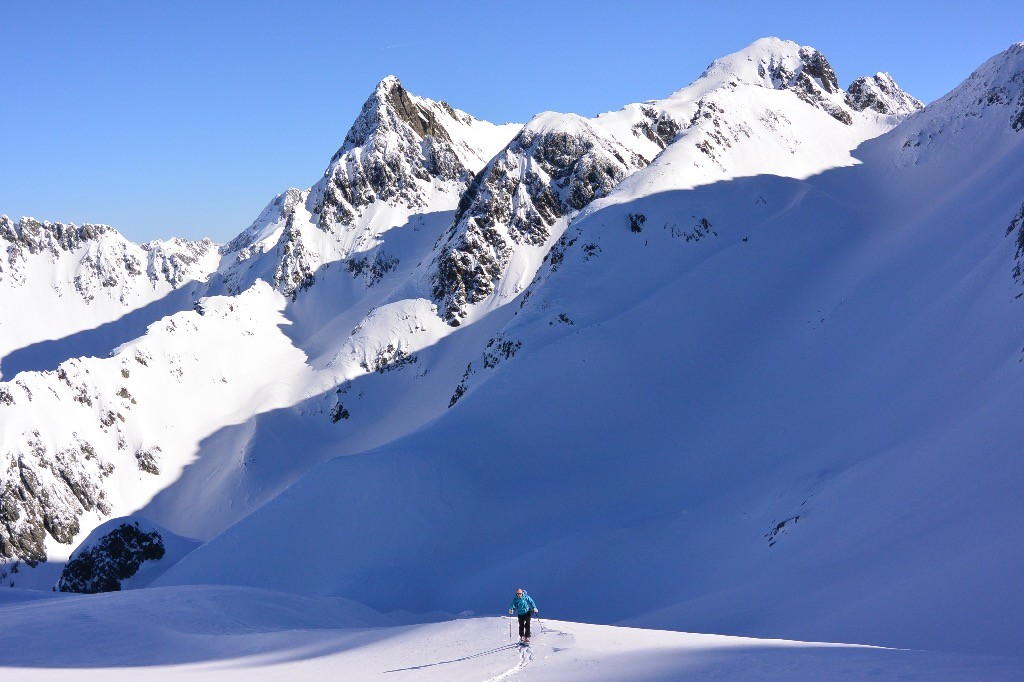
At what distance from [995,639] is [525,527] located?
91.3 feet

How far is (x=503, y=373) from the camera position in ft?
171

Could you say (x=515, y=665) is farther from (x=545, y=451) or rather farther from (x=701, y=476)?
(x=545, y=451)

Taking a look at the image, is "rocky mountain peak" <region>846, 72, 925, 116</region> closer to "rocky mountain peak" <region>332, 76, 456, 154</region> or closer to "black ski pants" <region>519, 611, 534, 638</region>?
"rocky mountain peak" <region>332, 76, 456, 154</region>

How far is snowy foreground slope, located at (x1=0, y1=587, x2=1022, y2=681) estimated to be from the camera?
11133 millimetres

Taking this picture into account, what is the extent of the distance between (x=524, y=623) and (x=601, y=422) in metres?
31.4

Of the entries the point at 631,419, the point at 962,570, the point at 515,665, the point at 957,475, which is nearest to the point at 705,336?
the point at 631,419

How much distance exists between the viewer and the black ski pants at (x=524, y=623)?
15539mm

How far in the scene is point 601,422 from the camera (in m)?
46.7

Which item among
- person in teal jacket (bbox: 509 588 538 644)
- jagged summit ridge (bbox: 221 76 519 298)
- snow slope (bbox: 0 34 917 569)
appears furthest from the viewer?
jagged summit ridge (bbox: 221 76 519 298)

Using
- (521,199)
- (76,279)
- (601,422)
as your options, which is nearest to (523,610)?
(601,422)

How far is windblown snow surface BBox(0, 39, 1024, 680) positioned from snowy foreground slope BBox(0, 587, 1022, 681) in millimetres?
147

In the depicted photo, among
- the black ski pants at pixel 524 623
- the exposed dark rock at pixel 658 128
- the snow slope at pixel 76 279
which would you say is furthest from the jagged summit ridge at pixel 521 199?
the snow slope at pixel 76 279

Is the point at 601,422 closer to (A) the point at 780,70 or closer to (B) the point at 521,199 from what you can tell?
(B) the point at 521,199

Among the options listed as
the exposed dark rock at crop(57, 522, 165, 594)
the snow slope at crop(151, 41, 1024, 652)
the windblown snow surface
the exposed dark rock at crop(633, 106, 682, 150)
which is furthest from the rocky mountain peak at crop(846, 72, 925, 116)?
the exposed dark rock at crop(57, 522, 165, 594)
